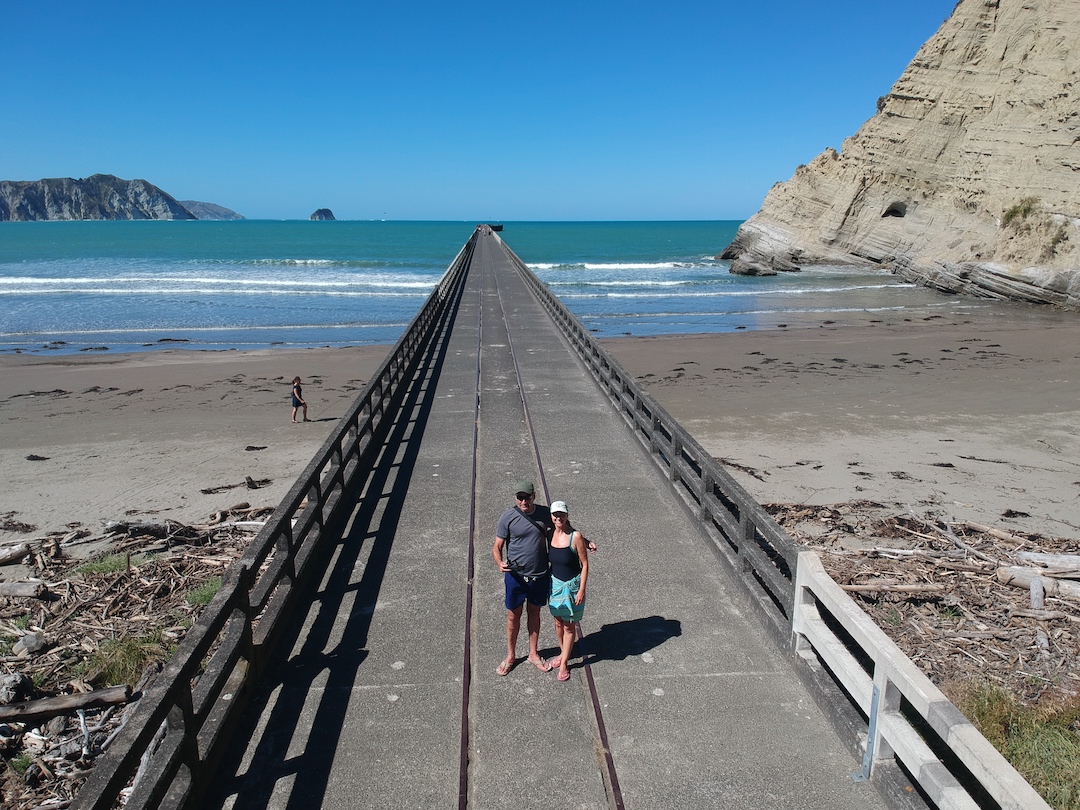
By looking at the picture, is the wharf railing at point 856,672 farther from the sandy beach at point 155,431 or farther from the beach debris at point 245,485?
the sandy beach at point 155,431

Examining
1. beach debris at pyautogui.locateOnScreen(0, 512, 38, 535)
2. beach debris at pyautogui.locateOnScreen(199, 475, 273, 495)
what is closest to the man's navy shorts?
beach debris at pyautogui.locateOnScreen(199, 475, 273, 495)

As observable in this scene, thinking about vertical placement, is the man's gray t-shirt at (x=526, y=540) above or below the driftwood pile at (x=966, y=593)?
above

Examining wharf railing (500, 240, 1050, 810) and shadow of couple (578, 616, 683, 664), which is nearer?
wharf railing (500, 240, 1050, 810)

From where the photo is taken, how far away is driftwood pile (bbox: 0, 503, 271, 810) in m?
5.45

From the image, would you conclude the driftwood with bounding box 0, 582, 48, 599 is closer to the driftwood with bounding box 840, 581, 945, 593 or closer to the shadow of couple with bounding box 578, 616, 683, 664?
the shadow of couple with bounding box 578, 616, 683, 664

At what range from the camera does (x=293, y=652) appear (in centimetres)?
629

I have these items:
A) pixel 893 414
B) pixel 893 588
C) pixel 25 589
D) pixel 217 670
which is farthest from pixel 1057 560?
pixel 25 589

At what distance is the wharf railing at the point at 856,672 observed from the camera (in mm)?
3793

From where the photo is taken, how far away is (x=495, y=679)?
231 inches

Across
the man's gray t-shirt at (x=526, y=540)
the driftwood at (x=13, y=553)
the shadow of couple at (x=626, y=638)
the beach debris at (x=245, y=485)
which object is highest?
the man's gray t-shirt at (x=526, y=540)

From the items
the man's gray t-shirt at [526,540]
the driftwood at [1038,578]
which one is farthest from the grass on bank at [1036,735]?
the man's gray t-shirt at [526,540]

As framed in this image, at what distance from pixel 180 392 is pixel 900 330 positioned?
28.3 m

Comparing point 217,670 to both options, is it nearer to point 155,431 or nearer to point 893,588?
point 893,588

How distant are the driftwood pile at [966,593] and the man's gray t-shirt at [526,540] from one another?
11.3 feet
